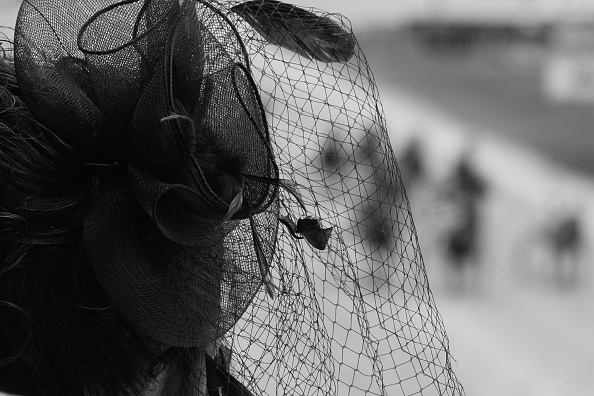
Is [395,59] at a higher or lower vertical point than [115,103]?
higher

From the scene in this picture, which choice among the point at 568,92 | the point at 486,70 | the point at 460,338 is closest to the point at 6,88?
the point at 460,338

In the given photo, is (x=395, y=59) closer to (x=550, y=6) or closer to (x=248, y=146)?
(x=550, y=6)

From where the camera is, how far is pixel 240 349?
0.94m

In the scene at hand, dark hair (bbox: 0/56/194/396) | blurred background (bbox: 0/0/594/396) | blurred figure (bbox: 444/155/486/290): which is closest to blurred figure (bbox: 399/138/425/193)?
blurred background (bbox: 0/0/594/396)

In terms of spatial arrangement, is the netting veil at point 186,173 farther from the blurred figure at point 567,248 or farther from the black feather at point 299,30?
the blurred figure at point 567,248

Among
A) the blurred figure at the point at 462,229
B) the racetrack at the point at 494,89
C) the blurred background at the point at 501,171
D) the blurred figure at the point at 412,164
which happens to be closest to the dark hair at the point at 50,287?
the blurred background at the point at 501,171

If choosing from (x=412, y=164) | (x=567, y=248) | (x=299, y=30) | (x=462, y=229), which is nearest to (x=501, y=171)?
(x=412, y=164)

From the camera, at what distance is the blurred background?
25.3 feet

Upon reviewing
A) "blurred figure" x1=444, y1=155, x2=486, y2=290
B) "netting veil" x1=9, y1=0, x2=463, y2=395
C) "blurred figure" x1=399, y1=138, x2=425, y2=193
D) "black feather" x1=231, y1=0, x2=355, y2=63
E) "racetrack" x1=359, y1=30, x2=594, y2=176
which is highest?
"racetrack" x1=359, y1=30, x2=594, y2=176

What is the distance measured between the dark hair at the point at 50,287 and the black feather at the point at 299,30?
0.25m

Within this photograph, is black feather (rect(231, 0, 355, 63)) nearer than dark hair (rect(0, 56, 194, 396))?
No

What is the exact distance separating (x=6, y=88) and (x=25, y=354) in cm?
24

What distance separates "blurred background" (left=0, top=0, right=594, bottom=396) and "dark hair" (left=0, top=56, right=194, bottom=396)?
1031mm

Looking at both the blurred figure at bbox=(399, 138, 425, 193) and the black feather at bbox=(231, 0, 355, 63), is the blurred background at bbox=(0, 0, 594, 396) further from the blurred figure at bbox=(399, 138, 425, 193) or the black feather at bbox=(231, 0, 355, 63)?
the black feather at bbox=(231, 0, 355, 63)
